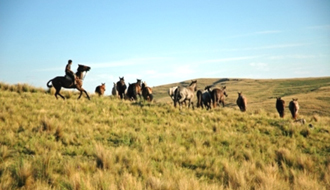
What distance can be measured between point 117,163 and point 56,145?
276cm

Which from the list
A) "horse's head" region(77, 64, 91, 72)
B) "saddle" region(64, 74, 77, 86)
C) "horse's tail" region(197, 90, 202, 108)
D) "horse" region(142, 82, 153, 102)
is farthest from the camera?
"horse" region(142, 82, 153, 102)

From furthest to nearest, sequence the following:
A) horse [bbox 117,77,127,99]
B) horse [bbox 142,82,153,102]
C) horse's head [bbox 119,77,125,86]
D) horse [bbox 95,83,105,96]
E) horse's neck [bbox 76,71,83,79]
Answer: horse [bbox 95,83,105,96] → horse [bbox 117,77,127,99] → horse's head [bbox 119,77,125,86] → horse [bbox 142,82,153,102] → horse's neck [bbox 76,71,83,79]

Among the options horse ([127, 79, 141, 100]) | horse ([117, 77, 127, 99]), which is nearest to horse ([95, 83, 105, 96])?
horse ([117, 77, 127, 99])

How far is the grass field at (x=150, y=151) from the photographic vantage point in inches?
223

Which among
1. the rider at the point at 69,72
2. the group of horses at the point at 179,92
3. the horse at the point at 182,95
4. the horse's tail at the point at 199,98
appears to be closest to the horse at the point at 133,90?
the group of horses at the point at 179,92

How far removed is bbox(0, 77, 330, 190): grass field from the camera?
18.6 ft

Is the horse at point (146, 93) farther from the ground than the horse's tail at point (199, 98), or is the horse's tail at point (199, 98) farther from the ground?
the horse at point (146, 93)

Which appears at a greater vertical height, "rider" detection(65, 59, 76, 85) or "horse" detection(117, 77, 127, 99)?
"rider" detection(65, 59, 76, 85)

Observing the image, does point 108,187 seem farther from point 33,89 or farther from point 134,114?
point 33,89

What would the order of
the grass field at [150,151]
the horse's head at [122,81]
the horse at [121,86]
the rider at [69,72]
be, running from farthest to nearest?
the horse at [121,86]
the horse's head at [122,81]
the rider at [69,72]
the grass field at [150,151]

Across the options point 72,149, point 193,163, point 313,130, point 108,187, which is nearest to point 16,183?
point 108,187

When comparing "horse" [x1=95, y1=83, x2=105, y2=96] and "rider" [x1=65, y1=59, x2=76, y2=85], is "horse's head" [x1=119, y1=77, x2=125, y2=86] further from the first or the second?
"rider" [x1=65, y1=59, x2=76, y2=85]

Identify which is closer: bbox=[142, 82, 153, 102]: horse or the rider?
the rider

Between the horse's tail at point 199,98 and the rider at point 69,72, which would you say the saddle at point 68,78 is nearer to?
the rider at point 69,72
